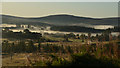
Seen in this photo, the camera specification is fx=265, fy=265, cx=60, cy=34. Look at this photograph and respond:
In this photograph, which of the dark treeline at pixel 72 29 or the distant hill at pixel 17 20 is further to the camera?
the distant hill at pixel 17 20

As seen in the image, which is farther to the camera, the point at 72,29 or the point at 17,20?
the point at 17,20

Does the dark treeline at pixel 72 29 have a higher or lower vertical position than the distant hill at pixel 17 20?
lower

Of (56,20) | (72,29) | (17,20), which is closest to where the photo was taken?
(72,29)

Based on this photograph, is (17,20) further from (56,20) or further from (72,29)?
(72,29)

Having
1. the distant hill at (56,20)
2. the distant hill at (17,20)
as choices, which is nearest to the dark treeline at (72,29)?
the distant hill at (56,20)

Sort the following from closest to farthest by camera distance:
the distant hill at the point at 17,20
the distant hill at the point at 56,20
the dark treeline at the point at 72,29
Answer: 1. the dark treeline at the point at 72,29
2. the distant hill at the point at 17,20
3. the distant hill at the point at 56,20

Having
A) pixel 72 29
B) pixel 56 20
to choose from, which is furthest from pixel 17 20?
pixel 72 29

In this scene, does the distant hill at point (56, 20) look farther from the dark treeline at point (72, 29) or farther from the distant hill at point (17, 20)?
the dark treeline at point (72, 29)

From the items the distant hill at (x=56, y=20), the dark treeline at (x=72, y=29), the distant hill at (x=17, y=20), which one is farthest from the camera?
the distant hill at (x=56, y=20)

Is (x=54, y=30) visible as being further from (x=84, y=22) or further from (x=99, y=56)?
(x=99, y=56)

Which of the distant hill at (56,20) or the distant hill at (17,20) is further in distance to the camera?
the distant hill at (56,20)

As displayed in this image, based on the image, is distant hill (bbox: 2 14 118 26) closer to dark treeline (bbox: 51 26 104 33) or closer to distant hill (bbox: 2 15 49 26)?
distant hill (bbox: 2 15 49 26)

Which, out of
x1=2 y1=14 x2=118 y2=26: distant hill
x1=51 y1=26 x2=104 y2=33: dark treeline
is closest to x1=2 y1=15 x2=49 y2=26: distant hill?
x1=2 y1=14 x2=118 y2=26: distant hill
